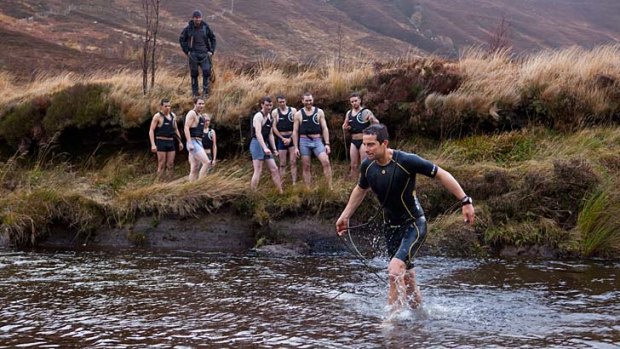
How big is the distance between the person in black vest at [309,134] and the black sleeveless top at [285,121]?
198mm

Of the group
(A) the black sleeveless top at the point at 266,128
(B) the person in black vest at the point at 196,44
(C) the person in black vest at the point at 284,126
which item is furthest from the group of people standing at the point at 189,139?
(B) the person in black vest at the point at 196,44

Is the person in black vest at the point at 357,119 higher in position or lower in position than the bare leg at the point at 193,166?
higher

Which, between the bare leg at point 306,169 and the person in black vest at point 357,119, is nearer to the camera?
the person in black vest at point 357,119

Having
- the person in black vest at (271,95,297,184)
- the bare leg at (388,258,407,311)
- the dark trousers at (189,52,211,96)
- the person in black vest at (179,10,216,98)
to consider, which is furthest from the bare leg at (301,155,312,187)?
the bare leg at (388,258,407,311)

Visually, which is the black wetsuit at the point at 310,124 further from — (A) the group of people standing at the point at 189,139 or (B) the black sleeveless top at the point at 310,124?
(A) the group of people standing at the point at 189,139

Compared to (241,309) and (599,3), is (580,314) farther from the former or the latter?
(599,3)

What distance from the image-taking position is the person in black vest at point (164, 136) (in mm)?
15481

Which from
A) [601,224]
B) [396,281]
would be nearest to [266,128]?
[601,224]

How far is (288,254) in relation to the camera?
41.8 feet

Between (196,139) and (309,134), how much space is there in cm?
230

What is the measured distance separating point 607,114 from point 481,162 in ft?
11.0

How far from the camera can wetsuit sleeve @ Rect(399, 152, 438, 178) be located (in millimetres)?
7963

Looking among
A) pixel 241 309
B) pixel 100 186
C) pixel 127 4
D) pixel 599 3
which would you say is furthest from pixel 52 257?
pixel 599 3

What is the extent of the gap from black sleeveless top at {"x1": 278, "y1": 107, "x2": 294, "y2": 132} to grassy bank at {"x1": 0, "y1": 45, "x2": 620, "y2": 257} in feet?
3.92
